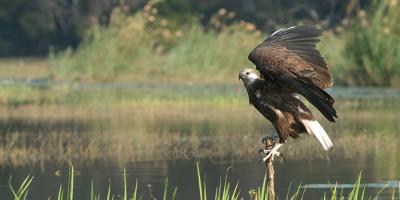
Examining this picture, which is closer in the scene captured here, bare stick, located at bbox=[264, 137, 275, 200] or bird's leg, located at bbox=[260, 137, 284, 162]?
bare stick, located at bbox=[264, 137, 275, 200]

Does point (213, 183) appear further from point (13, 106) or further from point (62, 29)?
point (62, 29)

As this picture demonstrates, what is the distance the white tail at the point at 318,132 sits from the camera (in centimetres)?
916

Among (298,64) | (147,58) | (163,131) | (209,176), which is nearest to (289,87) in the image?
(298,64)

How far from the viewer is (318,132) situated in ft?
30.8

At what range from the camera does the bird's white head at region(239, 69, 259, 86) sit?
9398 mm

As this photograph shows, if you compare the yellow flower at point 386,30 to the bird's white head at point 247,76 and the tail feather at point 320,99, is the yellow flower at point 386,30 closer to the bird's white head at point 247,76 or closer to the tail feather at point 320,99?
the bird's white head at point 247,76

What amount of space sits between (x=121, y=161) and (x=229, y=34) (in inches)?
663

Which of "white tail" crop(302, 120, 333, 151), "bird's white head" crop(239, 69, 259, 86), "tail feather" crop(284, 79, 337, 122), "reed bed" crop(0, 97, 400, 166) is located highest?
"bird's white head" crop(239, 69, 259, 86)

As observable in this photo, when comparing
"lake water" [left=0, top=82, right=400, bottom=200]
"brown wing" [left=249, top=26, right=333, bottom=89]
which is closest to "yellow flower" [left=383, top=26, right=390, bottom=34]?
"lake water" [left=0, top=82, right=400, bottom=200]

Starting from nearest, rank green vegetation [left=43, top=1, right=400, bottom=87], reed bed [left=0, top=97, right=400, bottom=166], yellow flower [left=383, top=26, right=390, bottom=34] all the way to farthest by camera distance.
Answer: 1. reed bed [left=0, top=97, right=400, bottom=166]
2. yellow flower [left=383, top=26, right=390, bottom=34]
3. green vegetation [left=43, top=1, right=400, bottom=87]

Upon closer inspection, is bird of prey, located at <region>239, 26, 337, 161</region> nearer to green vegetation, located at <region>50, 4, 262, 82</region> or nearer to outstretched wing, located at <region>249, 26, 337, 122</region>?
outstretched wing, located at <region>249, 26, 337, 122</region>

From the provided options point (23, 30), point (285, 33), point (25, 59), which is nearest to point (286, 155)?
point (285, 33)

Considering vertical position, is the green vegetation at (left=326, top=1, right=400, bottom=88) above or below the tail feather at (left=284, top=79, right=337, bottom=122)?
above

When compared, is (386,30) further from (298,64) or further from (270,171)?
(270,171)
